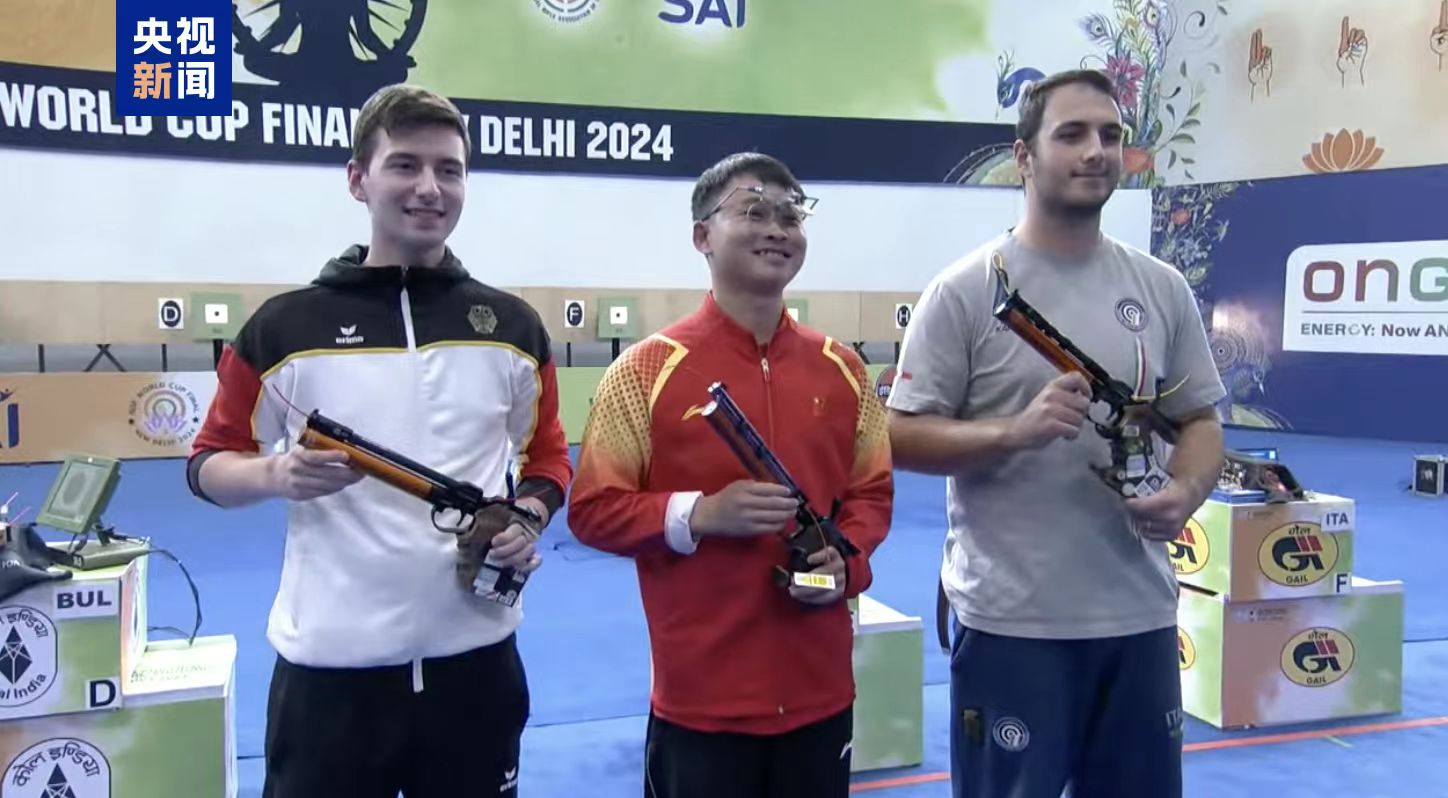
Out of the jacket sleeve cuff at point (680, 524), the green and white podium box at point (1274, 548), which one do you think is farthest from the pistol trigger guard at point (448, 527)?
the green and white podium box at point (1274, 548)

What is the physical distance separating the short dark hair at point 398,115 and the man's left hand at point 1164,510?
133cm

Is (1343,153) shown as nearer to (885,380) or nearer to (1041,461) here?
(885,380)

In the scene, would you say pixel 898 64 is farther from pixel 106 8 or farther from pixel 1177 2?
pixel 106 8

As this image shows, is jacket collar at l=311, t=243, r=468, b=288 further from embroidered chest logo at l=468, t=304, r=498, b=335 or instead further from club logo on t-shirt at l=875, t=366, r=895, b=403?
club logo on t-shirt at l=875, t=366, r=895, b=403

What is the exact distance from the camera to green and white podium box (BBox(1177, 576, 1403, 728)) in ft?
12.7

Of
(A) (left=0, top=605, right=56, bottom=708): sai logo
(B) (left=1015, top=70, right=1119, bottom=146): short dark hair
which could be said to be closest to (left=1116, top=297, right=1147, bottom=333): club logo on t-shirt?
(B) (left=1015, top=70, right=1119, bottom=146): short dark hair

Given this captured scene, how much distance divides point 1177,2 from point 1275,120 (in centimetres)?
198

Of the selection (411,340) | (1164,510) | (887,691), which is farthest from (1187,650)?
(411,340)

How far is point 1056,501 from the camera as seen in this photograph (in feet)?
6.69

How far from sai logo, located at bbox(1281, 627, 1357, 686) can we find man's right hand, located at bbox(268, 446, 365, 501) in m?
3.45

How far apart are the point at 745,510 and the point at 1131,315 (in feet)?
2.82

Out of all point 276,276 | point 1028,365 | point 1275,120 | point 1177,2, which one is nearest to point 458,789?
point 1028,365

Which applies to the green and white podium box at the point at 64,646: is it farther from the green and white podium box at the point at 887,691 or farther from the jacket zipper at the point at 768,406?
the green and white podium box at the point at 887,691

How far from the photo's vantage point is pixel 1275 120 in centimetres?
1255
